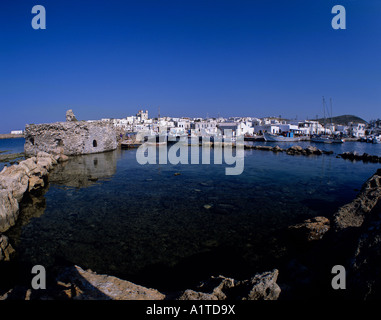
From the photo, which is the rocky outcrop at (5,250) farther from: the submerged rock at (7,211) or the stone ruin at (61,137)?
the stone ruin at (61,137)

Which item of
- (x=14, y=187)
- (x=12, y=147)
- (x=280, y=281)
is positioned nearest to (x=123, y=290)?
(x=280, y=281)

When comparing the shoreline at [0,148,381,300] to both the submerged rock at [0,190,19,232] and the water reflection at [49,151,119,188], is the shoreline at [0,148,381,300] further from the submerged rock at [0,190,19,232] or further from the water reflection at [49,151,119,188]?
the water reflection at [49,151,119,188]

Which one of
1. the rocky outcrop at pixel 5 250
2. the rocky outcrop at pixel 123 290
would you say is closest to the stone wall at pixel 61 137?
the rocky outcrop at pixel 5 250

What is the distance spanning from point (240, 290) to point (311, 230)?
3.86m

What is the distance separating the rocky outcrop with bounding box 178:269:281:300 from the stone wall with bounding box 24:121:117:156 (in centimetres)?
2637

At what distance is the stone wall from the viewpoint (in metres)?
24.6

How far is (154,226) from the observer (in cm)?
718

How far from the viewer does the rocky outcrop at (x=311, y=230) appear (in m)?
6.08

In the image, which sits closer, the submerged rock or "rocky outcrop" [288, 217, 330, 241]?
"rocky outcrop" [288, 217, 330, 241]

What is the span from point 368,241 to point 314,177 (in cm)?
1392

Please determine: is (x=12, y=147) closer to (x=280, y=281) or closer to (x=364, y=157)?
(x=280, y=281)

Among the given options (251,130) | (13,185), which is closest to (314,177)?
(13,185)

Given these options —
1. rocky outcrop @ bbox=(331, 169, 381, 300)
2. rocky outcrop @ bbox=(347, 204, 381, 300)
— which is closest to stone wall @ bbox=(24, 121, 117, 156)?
rocky outcrop @ bbox=(331, 169, 381, 300)
